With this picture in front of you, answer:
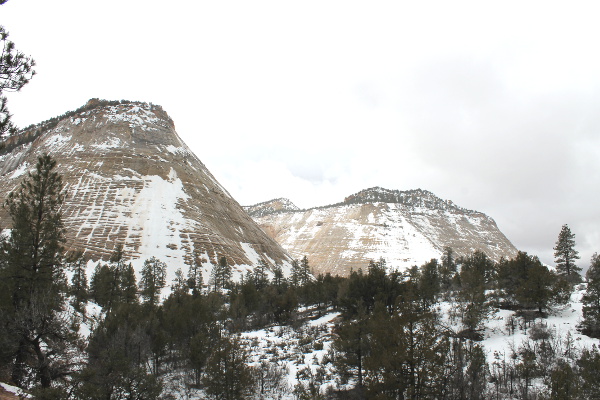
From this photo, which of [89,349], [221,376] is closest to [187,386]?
[221,376]

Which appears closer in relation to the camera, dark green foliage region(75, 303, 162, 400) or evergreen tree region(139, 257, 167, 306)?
dark green foliage region(75, 303, 162, 400)

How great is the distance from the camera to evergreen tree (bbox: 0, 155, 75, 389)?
48.8 feet

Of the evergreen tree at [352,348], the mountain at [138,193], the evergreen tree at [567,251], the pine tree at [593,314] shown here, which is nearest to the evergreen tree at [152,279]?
the mountain at [138,193]

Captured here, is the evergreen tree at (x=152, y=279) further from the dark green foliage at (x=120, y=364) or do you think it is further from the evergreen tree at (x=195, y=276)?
the dark green foliage at (x=120, y=364)

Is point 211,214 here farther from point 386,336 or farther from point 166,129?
point 386,336

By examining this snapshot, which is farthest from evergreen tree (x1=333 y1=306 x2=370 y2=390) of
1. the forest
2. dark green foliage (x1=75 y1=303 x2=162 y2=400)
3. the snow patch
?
the snow patch

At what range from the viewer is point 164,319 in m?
38.0

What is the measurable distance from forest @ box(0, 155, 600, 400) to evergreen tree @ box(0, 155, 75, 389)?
7cm

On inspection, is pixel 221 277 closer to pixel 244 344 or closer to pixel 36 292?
pixel 244 344

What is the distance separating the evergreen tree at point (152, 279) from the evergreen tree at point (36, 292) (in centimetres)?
3553

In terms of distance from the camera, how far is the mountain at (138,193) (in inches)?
3506

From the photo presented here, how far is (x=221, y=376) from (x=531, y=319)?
32748 mm

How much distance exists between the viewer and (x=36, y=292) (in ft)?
54.3

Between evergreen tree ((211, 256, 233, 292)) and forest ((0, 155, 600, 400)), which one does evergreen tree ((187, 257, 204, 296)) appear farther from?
forest ((0, 155, 600, 400))
